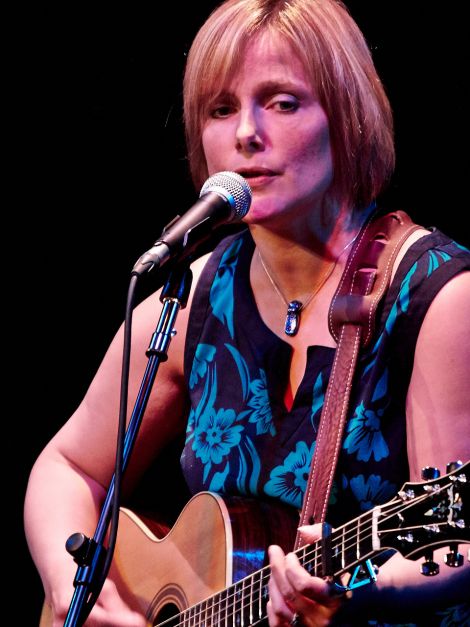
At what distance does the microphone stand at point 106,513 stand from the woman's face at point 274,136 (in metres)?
0.47

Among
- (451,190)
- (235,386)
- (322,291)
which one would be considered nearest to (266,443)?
(235,386)

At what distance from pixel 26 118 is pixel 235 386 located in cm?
134

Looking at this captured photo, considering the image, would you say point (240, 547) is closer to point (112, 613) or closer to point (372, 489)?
point (372, 489)

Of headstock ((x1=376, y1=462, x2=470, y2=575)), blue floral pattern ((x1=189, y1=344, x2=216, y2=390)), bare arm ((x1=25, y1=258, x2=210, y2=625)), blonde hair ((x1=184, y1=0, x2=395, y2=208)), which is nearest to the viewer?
headstock ((x1=376, y1=462, x2=470, y2=575))

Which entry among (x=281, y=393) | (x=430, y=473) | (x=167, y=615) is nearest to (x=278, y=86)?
(x=281, y=393)

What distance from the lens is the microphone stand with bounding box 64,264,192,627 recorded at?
1882 mm

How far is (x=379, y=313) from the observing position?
2363mm

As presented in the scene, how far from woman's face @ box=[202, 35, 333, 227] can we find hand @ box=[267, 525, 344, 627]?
2.72 ft

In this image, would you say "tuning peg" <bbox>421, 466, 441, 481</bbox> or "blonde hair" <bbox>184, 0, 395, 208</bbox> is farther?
"blonde hair" <bbox>184, 0, 395, 208</bbox>

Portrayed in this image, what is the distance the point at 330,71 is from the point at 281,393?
82cm

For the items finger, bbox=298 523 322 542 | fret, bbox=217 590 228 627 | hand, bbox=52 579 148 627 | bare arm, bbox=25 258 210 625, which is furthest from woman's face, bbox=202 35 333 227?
hand, bbox=52 579 148 627

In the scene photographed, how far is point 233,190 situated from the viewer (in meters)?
2.12

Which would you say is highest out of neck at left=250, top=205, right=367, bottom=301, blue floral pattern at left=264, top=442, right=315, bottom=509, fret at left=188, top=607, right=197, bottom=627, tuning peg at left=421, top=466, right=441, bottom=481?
neck at left=250, top=205, right=367, bottom=301

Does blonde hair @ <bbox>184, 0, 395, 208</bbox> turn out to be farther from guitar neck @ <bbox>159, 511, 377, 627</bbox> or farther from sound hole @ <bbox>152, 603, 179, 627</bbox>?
sound hole @ <bbox>152, 603, 179, 627</bbox>
